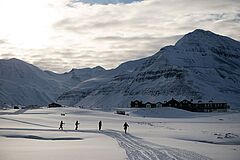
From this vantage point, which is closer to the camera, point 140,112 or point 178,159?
point 178,159

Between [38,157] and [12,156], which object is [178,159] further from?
[12,156]

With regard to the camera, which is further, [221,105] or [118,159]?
[221,105]

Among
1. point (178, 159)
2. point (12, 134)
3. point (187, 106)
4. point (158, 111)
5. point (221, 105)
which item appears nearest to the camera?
point (178, 159)

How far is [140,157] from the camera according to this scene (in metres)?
21.2

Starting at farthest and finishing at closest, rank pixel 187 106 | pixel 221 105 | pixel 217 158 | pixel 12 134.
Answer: pixel 221 105, pixel 187 106, pixel 12 134, pixel 217 158

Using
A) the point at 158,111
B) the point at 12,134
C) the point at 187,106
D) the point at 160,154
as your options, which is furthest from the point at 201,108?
the point at 160,154

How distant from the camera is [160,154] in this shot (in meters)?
22.6

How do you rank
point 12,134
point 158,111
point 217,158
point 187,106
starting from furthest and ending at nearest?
point 187,106, point 158,111, point 12,134, point 217,158

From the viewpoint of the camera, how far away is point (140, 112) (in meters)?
127

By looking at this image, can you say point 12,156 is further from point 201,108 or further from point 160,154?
point 201,108

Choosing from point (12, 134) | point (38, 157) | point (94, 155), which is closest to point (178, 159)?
point (94, 155)

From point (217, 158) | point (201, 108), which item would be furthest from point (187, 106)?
point (217, 158)

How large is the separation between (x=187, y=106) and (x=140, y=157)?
491 feet

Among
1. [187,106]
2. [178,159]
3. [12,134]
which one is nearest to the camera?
[178,159]
